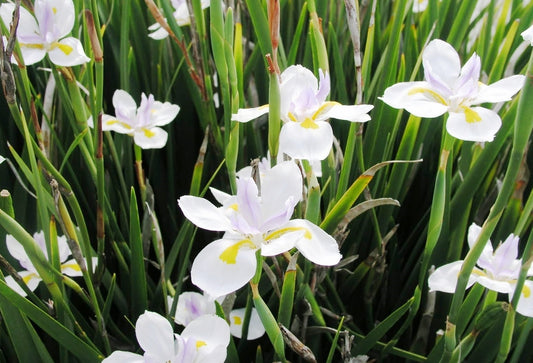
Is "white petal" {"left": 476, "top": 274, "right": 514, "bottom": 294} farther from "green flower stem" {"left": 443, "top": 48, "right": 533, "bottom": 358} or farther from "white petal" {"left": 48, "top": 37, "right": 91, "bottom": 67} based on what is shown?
"white petal" {"left": 48, "top": 37, "right": 91, "bottom": 67}

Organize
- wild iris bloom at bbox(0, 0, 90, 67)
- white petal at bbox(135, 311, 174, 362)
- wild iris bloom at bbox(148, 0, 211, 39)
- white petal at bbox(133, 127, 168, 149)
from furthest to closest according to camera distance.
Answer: wild iris bloom at bbox(148, 0, 211, 39)
white petal at bbox(133, 127, 168, 149)
wild iris bloom at bbox(0, 0, 90, 67)
white petal at bbox(135, 311, 174, 362)

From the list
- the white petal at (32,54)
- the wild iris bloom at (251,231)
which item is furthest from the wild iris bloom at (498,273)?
the white petal at (32,54)

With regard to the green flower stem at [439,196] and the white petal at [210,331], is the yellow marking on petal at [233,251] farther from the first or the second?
the green flower stem at [439,196]

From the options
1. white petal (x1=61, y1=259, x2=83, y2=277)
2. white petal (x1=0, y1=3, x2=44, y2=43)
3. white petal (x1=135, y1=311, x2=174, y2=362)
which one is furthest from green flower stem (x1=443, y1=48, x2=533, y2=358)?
white petal (x1=0, y1=3, x2=44, y2=43)

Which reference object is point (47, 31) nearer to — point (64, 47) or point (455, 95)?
point (64, 47)

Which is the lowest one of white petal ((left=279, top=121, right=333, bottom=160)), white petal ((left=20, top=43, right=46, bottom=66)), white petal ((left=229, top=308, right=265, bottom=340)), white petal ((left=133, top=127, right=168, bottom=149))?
white petal ((left=229, top=308, right=265, bottom=340))

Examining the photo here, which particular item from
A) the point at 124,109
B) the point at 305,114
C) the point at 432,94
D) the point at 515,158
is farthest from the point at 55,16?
the point at 515,158
